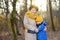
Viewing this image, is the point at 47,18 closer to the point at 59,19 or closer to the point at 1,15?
the point at 59,19

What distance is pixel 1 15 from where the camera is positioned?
1486cm

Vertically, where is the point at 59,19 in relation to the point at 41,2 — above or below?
below

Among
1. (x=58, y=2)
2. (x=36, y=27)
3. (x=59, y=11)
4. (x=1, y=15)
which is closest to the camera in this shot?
(x=36, y=27)

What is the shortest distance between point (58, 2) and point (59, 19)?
227cm

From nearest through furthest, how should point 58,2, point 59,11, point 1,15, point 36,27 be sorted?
point 36,27
point 1,15
point 58,2
point 59,11

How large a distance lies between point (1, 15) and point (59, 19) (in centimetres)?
754

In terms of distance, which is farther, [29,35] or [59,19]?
[59,19]

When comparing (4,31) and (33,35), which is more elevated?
(33,35)

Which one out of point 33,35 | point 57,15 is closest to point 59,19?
point 57,15

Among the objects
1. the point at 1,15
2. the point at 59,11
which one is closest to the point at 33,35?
the point at 1,15

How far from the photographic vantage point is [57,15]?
2061 cm

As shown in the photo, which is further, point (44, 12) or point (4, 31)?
point (44, 12)

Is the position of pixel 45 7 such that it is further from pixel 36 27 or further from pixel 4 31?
pixel 36 27

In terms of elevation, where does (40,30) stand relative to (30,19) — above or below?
below
